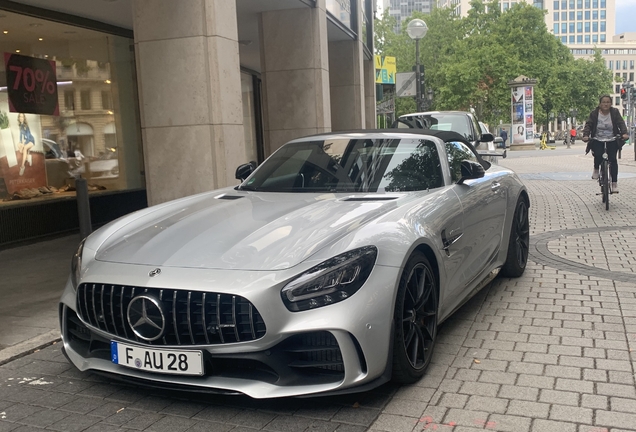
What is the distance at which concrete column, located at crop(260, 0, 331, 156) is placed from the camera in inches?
470

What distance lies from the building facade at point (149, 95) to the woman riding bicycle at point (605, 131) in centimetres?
475

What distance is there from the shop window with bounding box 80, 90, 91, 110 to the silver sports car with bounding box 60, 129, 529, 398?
7.67m

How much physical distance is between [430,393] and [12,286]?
4794 mm

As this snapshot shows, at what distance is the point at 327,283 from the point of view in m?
3.04

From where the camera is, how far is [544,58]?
187ft

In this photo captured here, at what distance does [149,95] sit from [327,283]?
5.65 metres

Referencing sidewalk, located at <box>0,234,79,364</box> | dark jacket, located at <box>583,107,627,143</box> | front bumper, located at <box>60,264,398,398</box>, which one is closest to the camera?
front bumper, located at <box>60,264,398,398</box>

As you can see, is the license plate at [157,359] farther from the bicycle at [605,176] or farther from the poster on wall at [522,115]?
the poster on wall at [522,115]

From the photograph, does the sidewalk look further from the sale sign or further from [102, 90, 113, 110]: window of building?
[102, 90, 113, 110]: window of building

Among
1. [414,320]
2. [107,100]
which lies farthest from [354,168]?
[107,100]

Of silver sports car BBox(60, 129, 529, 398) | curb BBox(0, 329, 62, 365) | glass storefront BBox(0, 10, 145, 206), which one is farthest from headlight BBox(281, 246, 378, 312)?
glass storefront BBox(0, 10, 145, 206)

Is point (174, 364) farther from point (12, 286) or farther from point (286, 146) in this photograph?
point (12, 286)

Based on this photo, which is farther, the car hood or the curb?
the curb

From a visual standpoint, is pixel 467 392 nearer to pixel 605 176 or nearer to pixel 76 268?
pixel 76 268
